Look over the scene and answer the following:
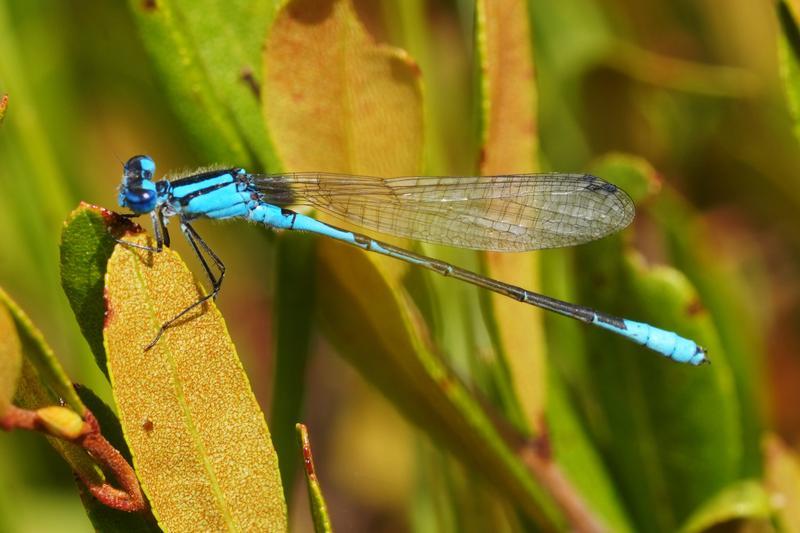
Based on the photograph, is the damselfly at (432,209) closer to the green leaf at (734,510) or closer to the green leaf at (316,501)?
the green leaf at (734,510)

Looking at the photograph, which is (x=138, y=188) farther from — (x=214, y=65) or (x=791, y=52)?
(x=791, y=52)

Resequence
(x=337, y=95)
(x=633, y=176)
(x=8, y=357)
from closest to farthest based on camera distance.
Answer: (x=8, y=357), (x=337, y=95), (x=633, y=176)

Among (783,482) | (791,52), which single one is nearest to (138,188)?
(791,52)

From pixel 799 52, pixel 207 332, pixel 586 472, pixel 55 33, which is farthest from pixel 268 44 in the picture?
pixel 55 33

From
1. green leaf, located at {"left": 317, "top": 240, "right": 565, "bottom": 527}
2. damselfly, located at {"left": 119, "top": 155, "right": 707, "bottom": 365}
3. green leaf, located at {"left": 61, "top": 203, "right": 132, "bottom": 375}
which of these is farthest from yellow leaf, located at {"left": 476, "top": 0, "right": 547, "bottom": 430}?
green leaf, located at {"left": 61, "top": 203, "right": 132, "bottom": 375}

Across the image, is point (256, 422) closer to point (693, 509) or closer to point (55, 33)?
point (693, 509)
